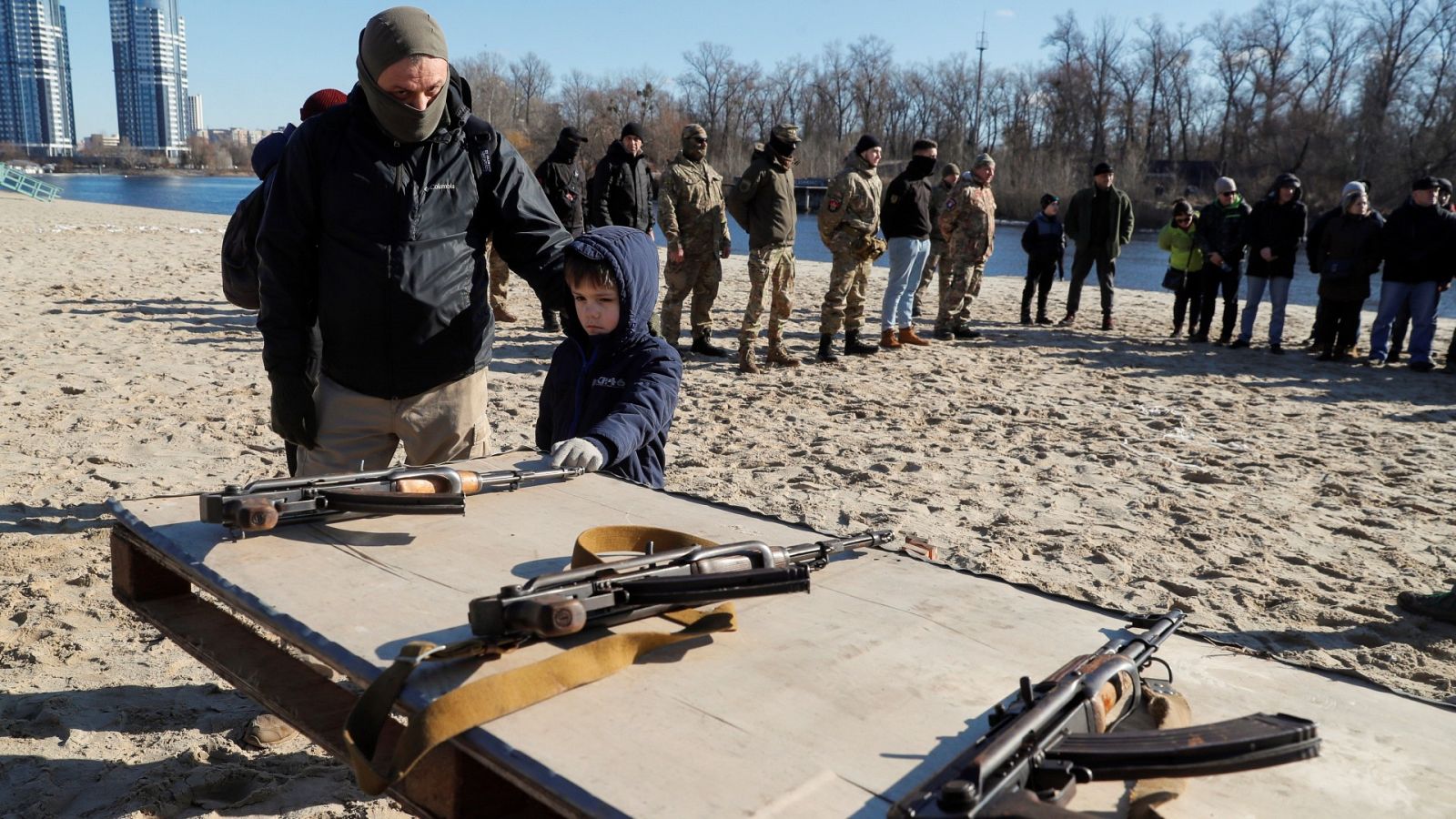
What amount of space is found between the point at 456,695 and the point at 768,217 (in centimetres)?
752

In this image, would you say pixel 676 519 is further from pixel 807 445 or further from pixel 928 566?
pixel 807 445

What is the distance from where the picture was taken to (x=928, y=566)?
1.85 metres

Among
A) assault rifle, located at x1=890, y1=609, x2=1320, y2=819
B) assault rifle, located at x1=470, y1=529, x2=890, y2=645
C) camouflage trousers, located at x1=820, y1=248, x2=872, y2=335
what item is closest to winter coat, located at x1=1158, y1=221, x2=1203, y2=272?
camouflage trousers, located at x1=820, y1=248, x2=872, y2=335

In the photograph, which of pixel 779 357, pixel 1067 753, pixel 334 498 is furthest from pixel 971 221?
pixel 1067 753

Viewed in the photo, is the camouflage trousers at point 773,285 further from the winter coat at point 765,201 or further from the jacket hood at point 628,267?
the jacket hood at point 628,267

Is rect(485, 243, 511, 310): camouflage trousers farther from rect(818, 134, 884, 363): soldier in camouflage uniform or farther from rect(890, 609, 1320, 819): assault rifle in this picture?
rect(890, 609, 1320, 819): assault rifle

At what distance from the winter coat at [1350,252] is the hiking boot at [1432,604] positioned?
6.49 m

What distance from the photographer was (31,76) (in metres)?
189

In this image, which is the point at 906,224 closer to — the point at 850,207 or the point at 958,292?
the point at 850,207

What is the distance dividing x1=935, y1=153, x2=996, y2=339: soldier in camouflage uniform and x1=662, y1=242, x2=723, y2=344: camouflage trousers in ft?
9.10

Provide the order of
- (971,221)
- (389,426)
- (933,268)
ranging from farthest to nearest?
(933,268)
(971,221)
(389,426)

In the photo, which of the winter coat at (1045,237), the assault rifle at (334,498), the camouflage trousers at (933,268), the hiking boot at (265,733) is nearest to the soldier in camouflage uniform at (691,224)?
the camouflage trousers at (933,268)

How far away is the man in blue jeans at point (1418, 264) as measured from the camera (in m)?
9.21

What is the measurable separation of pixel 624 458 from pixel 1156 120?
71400 millimetres
